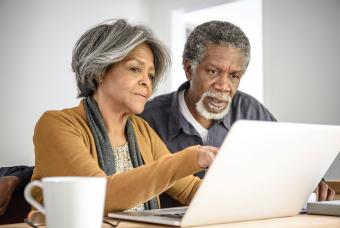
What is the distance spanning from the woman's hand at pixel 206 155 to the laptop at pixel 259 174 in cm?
7

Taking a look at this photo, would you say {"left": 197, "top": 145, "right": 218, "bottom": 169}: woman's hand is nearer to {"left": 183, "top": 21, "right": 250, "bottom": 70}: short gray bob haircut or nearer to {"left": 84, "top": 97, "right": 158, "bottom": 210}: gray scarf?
{"left": 84, "top": 97, "right": 158, "bottom": 210}: gray scarf

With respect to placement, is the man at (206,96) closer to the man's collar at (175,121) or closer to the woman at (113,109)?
the man's collar at (175,121)

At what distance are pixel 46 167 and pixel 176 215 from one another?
18.2 inches

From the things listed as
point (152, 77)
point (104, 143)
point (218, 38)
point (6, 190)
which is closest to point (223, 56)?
point (218, 38)

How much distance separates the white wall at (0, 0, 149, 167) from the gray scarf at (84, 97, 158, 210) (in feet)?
6.62

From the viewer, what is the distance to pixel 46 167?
141cm

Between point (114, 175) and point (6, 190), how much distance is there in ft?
1.90

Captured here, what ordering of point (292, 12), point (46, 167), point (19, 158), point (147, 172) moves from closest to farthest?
point (147, 172)
point (46, 167)
point (292, 12)
point (19, 158)

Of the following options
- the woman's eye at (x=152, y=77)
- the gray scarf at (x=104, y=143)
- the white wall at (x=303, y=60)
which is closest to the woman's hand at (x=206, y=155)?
the gray scarf at (x=104, y=143)

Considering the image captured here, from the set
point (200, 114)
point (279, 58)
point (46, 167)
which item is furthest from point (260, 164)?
point (279, 58)

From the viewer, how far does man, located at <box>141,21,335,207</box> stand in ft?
6.94

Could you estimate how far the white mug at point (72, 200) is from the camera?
0.80 m

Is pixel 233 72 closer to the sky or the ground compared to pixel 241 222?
closer to the sky

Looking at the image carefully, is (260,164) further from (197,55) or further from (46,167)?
(197,55)
